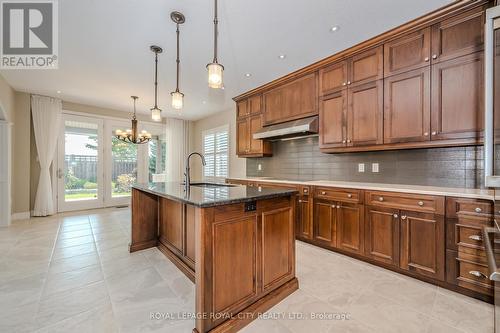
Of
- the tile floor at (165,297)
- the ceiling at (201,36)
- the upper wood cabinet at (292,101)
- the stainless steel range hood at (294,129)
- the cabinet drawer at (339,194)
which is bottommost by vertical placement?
the tile floor at (165,297)

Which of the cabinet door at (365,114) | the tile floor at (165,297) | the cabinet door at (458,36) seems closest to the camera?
the tile floor at (165,297)

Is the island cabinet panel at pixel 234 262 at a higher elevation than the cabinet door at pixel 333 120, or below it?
below

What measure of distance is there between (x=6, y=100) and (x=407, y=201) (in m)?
6.73

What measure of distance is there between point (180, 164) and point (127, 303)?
5330 mm

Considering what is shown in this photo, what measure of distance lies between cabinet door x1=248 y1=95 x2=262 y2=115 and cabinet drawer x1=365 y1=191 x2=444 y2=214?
8.68 feet

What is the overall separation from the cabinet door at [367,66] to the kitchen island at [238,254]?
1.92m

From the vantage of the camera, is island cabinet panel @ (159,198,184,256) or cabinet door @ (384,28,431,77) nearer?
cabinet door @ (384,28,431,77)

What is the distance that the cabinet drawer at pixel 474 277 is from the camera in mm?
1811

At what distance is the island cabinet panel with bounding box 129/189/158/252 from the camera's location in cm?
294

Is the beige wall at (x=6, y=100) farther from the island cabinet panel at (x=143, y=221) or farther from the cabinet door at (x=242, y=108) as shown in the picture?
the cabinet door at (x=242, y=108)

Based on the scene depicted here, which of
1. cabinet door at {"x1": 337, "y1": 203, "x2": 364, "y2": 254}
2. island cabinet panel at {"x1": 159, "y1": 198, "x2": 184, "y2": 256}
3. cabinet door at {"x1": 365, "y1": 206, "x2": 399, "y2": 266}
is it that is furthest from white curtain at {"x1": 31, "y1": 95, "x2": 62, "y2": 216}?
cabinet door at {"x1": 365, "y1": 206, "x2": 399, "y2": 266}

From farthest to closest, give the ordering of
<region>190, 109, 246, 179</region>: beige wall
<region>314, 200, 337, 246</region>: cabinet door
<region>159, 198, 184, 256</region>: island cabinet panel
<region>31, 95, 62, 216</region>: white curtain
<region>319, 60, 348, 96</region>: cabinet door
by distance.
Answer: <region>190, 109, 246, 179</region>: beige wall, <region>31, 95, 62, 216</region>: white curtain, <region>319, 60, 348, 96</region>: cabinet door, <region>314, 200, 337, 246</region>: cabinet door, <region>159, 198, 184, 256</region>: island cabinet panel

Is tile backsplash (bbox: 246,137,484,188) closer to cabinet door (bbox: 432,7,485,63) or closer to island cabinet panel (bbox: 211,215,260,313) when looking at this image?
cabinet door (bbox: 432,7,485,63)

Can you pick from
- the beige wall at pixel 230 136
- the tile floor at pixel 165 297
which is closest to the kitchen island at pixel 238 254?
the tile floor at pixel 165 297
